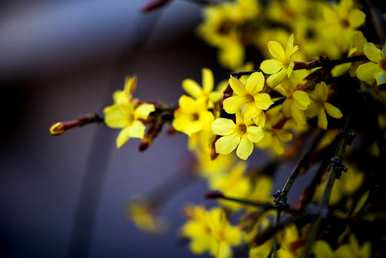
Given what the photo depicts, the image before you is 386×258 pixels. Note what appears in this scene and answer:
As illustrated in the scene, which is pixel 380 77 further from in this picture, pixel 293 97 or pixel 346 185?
pixel 346 185

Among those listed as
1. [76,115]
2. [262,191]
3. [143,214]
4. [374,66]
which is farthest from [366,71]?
[76,115]

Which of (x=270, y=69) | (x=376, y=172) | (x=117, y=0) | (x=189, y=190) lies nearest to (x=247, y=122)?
(x=270, y=69)

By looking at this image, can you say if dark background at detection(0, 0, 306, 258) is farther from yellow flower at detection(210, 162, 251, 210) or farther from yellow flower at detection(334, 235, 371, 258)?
yellow flower at detection(334, 235, 371, 258)

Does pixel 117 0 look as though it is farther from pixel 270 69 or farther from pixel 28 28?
pixel 270 69

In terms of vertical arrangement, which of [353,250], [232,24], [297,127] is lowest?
[353,250]

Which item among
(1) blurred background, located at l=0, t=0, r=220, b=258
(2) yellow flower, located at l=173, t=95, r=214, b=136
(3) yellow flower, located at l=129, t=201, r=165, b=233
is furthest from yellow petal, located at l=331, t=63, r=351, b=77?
(1) blurred background, located at l=0, t=0, r=220, b=258

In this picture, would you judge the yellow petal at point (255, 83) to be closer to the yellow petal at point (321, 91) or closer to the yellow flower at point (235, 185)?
the yellow petal at point (321, 91)
